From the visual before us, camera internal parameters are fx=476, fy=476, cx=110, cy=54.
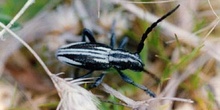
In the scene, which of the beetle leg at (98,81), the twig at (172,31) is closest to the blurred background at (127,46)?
the twig at (172,31)

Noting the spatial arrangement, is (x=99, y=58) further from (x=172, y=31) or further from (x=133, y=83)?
(x=172, y=31)

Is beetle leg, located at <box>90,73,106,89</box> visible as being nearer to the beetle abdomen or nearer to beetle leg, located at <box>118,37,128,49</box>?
the beetle abdomen

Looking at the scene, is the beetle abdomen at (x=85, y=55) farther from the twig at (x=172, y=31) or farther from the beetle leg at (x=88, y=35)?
the twig at (x=172, y=31)

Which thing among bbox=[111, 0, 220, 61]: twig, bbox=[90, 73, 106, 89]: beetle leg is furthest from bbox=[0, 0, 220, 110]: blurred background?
bbox=[90, 73, 106, 89]: beetle leg

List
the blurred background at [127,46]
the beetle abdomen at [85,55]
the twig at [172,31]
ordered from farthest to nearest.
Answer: the twig at [172,31], the blurred background at [127,46], the beetle abdomen at [85,55]

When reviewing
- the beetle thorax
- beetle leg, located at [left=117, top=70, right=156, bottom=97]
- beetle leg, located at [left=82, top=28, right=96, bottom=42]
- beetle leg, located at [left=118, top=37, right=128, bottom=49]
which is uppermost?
beetle leg, located at [left=82, top=28, right=96, bottom=42]

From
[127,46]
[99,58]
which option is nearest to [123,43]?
[127,46]

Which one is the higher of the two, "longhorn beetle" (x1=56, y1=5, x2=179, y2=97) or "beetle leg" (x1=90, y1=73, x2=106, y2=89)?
"longhorn beetle" (x1=56, y1=5, x2=179, y2=97)
